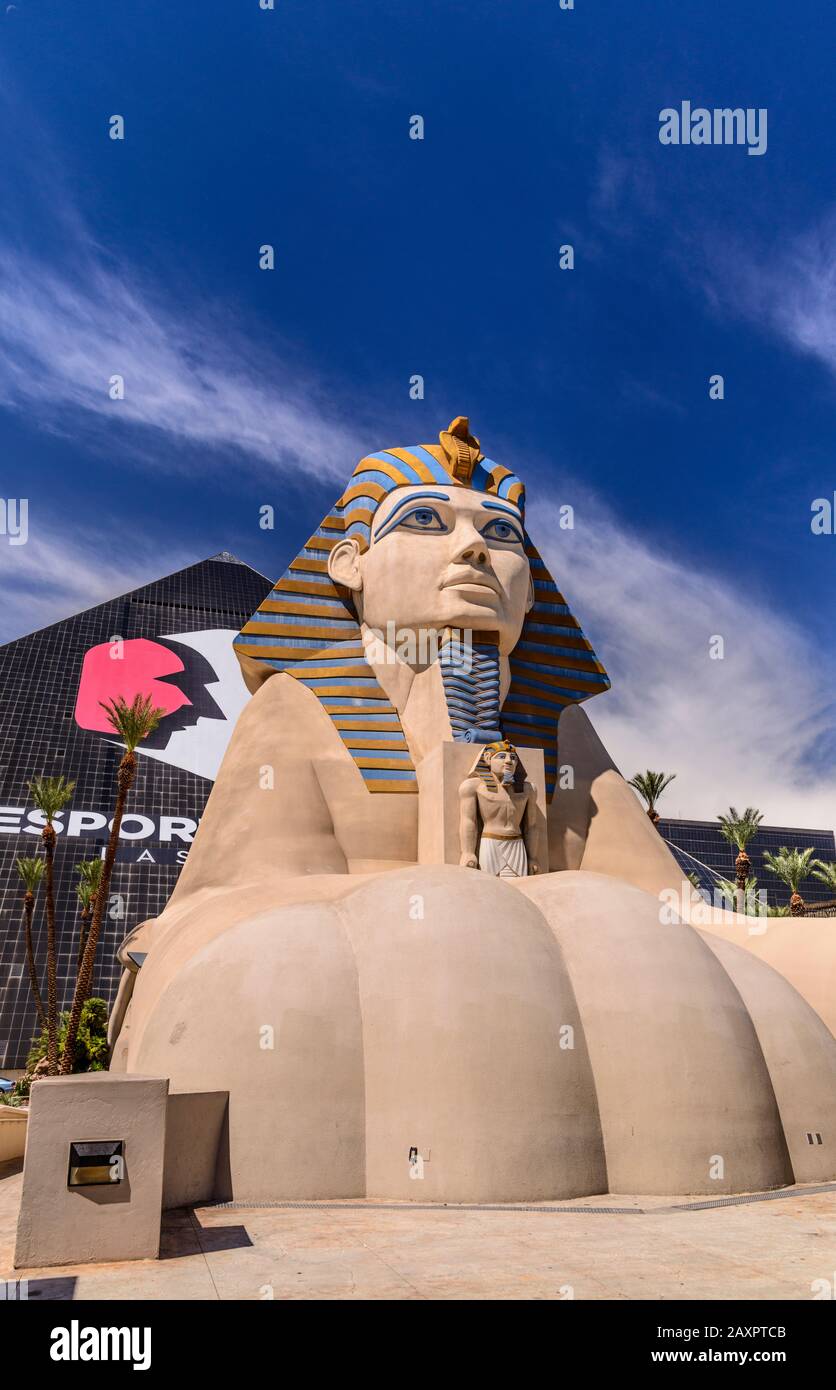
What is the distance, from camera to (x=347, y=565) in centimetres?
1155

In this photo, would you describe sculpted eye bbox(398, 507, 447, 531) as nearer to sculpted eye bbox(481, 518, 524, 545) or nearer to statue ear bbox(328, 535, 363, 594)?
sculpted eye bbox(481, 518, 524, 545)

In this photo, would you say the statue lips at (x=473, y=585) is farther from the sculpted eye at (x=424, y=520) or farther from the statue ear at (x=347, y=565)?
the statue ear at (x=347, y=565)

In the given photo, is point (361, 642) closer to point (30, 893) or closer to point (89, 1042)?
point (89, 1042)

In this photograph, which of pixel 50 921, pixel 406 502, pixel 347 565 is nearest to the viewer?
pixel 406 502

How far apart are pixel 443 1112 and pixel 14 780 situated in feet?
98.7

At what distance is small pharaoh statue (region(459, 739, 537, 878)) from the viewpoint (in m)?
9.69

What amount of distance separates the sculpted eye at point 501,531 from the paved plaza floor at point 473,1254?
6825mm

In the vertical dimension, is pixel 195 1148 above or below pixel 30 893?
below

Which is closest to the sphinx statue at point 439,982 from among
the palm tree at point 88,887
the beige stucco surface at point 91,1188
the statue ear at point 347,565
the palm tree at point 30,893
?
the statue ear at point 347,565

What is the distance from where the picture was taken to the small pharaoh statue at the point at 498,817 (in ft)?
31.8

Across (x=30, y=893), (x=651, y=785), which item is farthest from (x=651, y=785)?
(x=30, y=893)

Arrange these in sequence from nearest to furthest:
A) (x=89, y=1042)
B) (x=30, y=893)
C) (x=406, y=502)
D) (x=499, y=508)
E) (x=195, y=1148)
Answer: (x=195, y=1148)
(x=406, y=502)
(x=499, y=508)
(x=89, y=1042)
(x=30, y=893)

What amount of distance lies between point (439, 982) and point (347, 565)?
5742 mm

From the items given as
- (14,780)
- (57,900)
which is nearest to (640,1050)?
(57,900)
